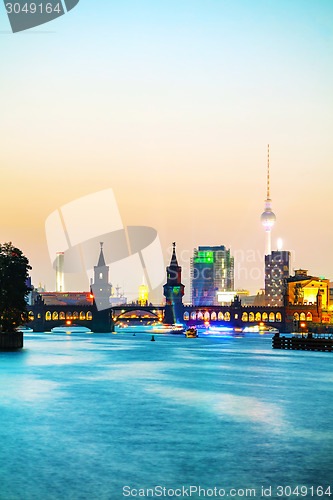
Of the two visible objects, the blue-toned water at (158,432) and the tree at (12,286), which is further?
the tree at (12,286)

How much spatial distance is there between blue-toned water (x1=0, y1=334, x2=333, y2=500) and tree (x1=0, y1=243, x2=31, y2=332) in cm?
2417

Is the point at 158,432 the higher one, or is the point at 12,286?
the point at 12,286

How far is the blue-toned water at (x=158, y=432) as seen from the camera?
36.2 m

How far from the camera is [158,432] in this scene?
5022cm

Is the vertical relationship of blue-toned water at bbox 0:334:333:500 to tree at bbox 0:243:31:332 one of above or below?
below

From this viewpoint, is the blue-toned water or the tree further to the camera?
the tree

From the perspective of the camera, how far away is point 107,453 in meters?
42.5

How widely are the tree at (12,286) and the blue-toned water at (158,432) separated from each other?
2417cm

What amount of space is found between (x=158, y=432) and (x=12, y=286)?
7560 centimetres

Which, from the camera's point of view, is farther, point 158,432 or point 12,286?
point 12,286

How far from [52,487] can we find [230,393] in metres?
42.5

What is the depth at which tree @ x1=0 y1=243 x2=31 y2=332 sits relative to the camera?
394ft

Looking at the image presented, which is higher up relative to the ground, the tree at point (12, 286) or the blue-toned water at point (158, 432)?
the tree at point (12, 286)

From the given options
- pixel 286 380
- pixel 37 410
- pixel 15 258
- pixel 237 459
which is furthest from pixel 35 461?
pixel 15 258
